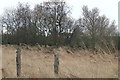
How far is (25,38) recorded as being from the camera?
33406 mm

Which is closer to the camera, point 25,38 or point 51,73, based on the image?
point 51,73

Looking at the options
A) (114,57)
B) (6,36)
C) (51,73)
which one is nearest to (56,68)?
(51,73)

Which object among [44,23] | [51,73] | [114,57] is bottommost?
[51,73]

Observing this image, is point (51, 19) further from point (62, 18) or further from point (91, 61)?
point (91, 61)

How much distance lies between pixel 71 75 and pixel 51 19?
110 ft

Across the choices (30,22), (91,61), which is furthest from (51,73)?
(30,22)

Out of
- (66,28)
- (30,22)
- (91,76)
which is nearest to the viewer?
(91,76)

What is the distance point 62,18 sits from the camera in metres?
41.3

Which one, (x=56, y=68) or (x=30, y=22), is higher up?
(x=30, y=22)

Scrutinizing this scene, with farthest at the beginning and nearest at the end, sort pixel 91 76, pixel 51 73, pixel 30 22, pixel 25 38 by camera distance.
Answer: pixel 30 22 < pixel 25 38 < pixel 51 73 < pixel 91 76

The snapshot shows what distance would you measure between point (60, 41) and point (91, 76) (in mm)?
28228

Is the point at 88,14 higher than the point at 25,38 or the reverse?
higher

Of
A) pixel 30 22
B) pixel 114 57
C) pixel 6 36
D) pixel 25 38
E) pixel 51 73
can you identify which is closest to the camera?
pixel 114 57

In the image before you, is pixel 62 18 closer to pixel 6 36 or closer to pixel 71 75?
pixel 6 36
